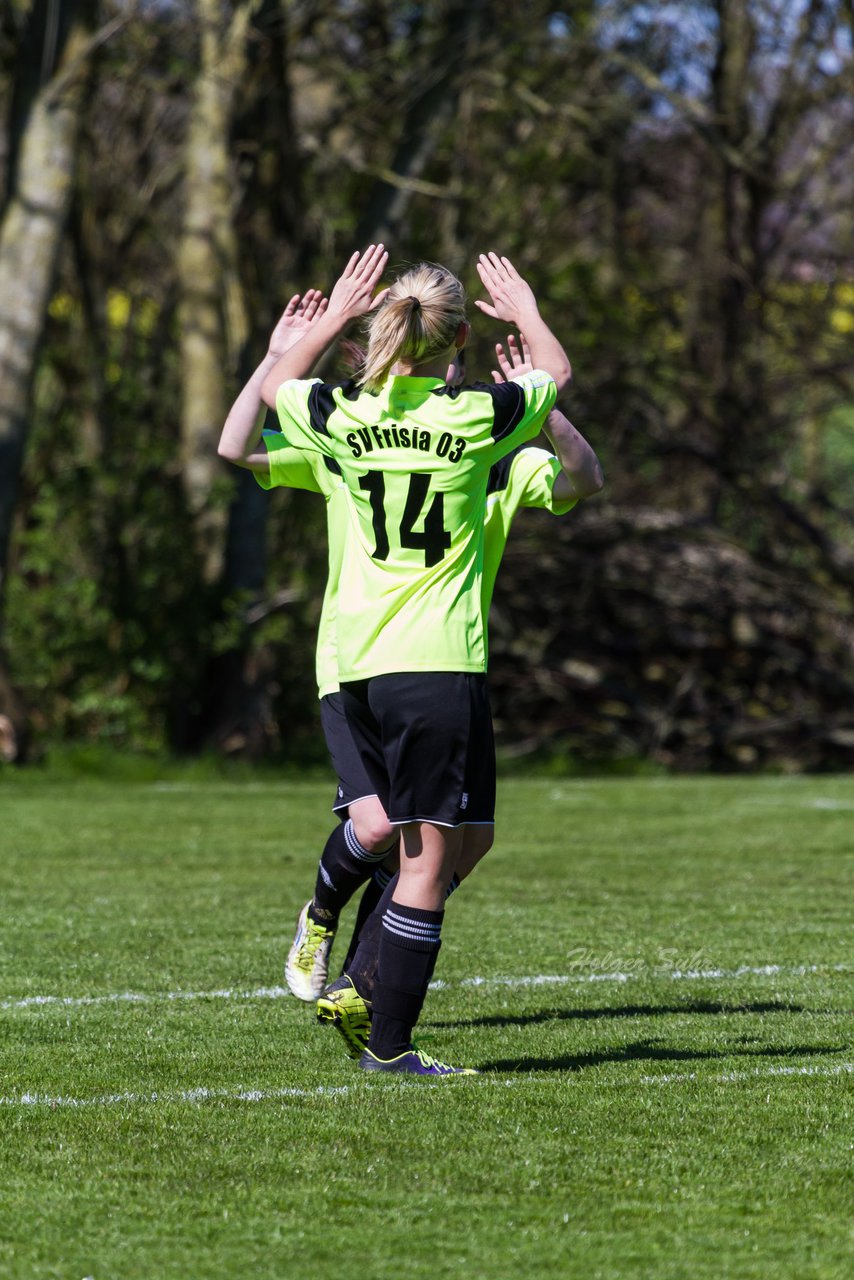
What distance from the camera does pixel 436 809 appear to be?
450cm

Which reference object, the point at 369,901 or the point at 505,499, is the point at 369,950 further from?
the point at 505,499

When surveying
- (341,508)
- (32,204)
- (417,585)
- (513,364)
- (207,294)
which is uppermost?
(32,204)

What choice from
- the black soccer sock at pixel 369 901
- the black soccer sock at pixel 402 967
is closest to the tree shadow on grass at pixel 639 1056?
the black soccer sock at pixel 402 967

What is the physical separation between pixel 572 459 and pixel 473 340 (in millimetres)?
12131

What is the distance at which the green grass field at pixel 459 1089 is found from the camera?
327 cm

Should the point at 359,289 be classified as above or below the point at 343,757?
above

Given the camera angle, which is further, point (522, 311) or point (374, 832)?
point (374, 832)

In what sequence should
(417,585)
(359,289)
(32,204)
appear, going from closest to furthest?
(417,585), (359,289), (32,204)

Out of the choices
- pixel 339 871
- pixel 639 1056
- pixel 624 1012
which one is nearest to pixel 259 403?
pixel 339 871

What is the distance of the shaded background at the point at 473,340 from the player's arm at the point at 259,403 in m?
9.27

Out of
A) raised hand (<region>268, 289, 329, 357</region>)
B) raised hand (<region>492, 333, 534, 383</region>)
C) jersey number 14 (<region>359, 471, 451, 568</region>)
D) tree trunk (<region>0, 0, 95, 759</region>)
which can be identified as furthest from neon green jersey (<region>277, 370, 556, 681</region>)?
tree trunk (<region>0, 0, 95, 759</region>)

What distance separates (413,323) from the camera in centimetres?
461

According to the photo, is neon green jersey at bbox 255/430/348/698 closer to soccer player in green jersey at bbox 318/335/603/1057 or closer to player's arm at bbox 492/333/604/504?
soccer player in green jersey at bbox 318/335/603/1057

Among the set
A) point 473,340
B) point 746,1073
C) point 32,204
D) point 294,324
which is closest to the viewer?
point 746,1073
